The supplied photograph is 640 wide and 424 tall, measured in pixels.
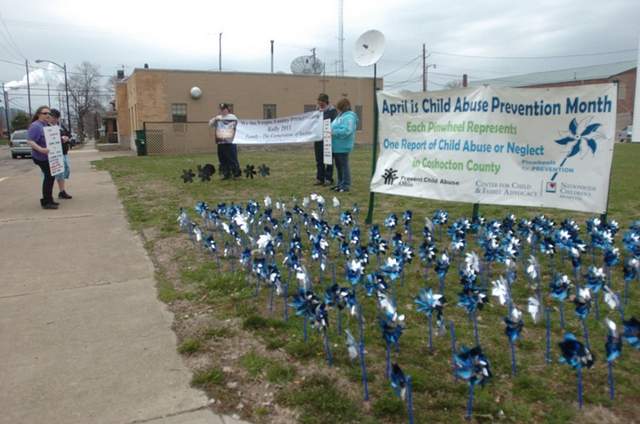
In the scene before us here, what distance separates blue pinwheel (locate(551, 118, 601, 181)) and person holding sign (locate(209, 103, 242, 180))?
7908 mm

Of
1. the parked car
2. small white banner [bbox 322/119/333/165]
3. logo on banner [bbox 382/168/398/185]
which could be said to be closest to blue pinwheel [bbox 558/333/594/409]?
logo on banner [bbox 382/168/398/185]

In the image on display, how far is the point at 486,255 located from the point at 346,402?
2.30 metres

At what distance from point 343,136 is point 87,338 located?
22.2ft

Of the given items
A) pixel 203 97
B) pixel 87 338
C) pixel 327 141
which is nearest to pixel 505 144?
pixel 327 141

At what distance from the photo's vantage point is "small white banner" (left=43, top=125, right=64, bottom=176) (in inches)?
332

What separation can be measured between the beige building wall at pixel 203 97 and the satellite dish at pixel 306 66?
3484 millimetres

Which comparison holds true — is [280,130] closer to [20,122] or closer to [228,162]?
[228,162]

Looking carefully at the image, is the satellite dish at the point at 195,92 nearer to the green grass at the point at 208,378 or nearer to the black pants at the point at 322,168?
the black pants at the point at 322,168

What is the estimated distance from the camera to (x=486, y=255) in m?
4.44

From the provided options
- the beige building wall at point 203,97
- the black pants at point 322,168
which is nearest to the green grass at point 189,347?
the black pants at point 322,168

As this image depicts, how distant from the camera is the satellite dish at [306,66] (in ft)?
119

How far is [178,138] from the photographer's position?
28.9 m

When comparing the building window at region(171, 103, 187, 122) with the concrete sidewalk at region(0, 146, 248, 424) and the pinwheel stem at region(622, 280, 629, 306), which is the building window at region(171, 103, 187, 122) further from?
the pinwheel stem at region(622, 280, 629, 306)

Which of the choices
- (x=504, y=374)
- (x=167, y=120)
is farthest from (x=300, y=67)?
(x=504, y=374)
